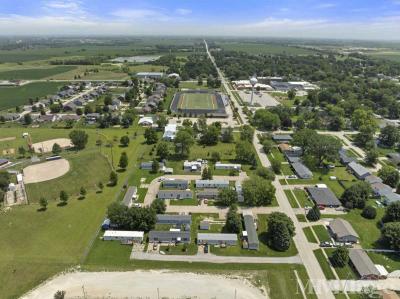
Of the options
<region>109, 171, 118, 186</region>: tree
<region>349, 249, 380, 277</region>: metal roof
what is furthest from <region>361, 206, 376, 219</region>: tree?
<region>109, 171, 118, 186</region>: tree

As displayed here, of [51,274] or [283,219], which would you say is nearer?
[51,274]

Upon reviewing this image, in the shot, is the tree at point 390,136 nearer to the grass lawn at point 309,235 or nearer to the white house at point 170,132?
the grass lawn at point 309,235

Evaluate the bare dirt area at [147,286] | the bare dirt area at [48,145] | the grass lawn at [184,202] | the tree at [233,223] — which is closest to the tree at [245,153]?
the grass lawn at [184,202]

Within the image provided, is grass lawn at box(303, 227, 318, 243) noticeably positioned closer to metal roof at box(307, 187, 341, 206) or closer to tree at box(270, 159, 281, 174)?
metal roof at box(307, 187, 341, 206)

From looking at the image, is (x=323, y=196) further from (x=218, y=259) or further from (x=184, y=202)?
(x=184, y=202)

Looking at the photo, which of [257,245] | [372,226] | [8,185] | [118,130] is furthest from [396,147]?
[8,185]

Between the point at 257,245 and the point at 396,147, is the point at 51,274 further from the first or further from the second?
the point at 396,147
